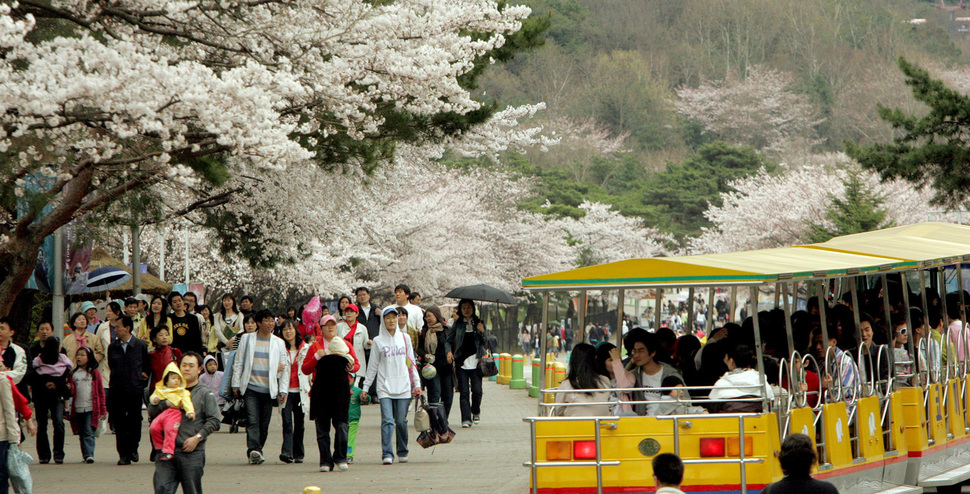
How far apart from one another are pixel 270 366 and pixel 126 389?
1.81 metres

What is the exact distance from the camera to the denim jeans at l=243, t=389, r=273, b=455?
Answer: 13.2m

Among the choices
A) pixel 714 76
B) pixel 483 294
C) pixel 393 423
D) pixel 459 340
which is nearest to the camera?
pixel 393 423

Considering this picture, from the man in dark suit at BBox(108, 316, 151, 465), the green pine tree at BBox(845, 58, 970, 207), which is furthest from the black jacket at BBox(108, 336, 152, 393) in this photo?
the green pine tree at BBox(845, 58, 970, 207)

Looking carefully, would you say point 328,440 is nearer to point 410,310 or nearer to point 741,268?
point 410,310

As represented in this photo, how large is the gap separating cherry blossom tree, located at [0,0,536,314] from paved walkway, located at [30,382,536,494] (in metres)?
2.58

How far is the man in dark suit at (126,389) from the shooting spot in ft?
44.3

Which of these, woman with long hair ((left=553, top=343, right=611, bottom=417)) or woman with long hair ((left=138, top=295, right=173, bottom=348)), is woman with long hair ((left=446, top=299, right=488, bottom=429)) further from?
woman with long hair ((left=553, top=343, right=611, bottom=417))

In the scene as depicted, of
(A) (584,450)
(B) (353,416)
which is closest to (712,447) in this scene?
(A) (584,450)

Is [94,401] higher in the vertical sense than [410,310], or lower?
lower

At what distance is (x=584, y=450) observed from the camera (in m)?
8.45

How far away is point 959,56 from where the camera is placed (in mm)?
115562

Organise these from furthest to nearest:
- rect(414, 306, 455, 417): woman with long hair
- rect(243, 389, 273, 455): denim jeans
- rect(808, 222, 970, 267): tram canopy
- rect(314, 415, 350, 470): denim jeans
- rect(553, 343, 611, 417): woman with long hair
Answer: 1. rect(414, 306, 455, 417): woman with long hair
2. rect(243, 389, 273, 455): denim jeans
3. rect(314, 415, 350, 470): denim jeans
4. rect(808, 222, 970, 267): tram canopy
5. rect(553, 343, 611, 417): woman with long hair

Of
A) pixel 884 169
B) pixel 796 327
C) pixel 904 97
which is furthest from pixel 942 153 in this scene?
pixel 904 97

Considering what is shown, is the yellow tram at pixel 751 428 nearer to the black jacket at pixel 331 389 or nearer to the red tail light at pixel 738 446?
the red tail light at pixel 738 446
